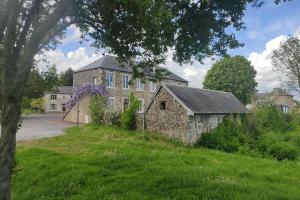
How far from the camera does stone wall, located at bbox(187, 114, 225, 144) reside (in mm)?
22625

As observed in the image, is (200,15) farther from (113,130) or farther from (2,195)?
(113,130)

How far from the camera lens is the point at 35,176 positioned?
1100 cm

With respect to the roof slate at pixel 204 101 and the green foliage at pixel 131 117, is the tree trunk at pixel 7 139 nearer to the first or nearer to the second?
the roof slate at pixel 204 101

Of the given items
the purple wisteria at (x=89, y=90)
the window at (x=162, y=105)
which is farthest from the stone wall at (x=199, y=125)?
the purple wisteria at (x=89, y=90)

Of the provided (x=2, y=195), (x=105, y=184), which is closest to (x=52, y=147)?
(x=105, y=184)

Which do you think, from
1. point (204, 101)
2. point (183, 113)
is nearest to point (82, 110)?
point (204, 101)

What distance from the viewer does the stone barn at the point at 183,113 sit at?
2280 centimetres

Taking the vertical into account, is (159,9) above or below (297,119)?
above

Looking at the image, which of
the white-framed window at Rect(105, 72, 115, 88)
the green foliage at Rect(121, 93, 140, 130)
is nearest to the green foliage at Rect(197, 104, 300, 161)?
the green foliage at Rect(121, 93, 140, 130)

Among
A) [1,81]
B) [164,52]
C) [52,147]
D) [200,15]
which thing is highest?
[200,15]

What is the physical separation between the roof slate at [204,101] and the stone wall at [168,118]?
2.26 ft

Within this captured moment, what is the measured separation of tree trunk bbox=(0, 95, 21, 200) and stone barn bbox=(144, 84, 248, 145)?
16646mm

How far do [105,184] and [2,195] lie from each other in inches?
135

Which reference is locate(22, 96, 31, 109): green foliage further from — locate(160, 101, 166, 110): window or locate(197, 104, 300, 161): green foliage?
locate(160, 101, 166, 110): window
